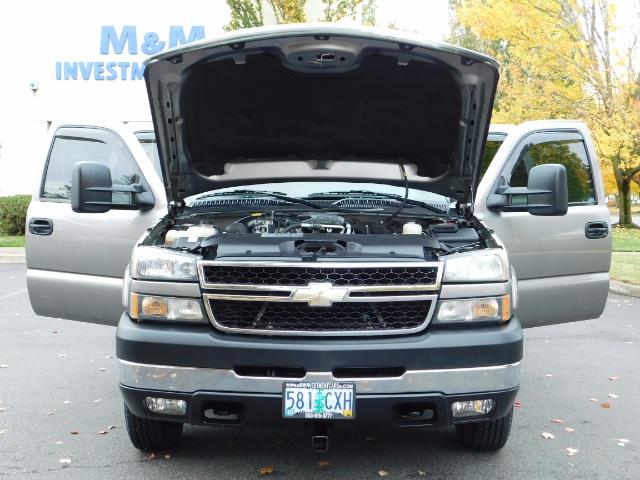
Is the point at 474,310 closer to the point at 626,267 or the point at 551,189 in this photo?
the point at 551,189

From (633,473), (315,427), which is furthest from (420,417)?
(633,473)

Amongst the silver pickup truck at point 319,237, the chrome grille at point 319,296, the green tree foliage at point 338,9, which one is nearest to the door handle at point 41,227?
the silver pickup truck at point 319,237

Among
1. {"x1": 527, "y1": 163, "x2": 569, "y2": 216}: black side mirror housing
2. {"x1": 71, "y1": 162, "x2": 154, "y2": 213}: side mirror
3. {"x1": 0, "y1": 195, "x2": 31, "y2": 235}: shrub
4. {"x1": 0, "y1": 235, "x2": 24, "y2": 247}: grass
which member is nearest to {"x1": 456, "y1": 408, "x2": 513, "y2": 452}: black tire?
{"x1": 527, "y1": 163, "x2": 569, "y2": 216}: black side mirror housing

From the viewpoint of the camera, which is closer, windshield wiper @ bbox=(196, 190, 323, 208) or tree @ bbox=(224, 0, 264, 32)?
windshield wiper @ bbox=(196, 190, 323, 208)

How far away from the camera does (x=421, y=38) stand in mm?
4133

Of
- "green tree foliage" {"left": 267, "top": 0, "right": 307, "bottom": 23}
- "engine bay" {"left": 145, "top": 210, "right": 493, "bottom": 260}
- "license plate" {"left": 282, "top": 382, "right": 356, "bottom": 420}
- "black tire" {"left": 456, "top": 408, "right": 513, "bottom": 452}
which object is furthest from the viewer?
"green tree foliage" {"left": 267, "top": 0, "right": 307, "bottom": 23}

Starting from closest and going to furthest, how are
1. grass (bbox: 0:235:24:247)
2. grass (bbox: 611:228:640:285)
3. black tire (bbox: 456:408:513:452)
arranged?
black tire (bbox: 456:408:513:452), grass (bbox: 611:228:640:285), grass (bbox: 0:235:24:247)

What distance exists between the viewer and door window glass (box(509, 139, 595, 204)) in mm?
5953

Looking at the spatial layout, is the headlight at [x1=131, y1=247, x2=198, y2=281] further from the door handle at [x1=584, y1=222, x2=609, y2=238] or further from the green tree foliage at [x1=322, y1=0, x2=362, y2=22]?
the green tree foliage at [x1=322, y1=0, x2=362, y2=22]

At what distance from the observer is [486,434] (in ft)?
14.0

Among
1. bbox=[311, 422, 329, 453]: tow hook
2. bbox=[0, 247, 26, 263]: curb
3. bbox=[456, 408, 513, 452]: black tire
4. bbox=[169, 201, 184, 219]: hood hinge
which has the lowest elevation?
bbox=[0, 247, 26, 263]: curb

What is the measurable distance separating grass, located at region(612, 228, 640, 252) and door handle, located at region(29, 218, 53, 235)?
15.3m

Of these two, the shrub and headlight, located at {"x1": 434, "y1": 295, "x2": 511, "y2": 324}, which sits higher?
headlight, located at {"x1": 434, "y1": 295, "x2": 511, "y2": 324}

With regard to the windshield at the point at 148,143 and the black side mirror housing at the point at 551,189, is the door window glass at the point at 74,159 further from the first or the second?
the black side mirror housing at the point at 551,189
